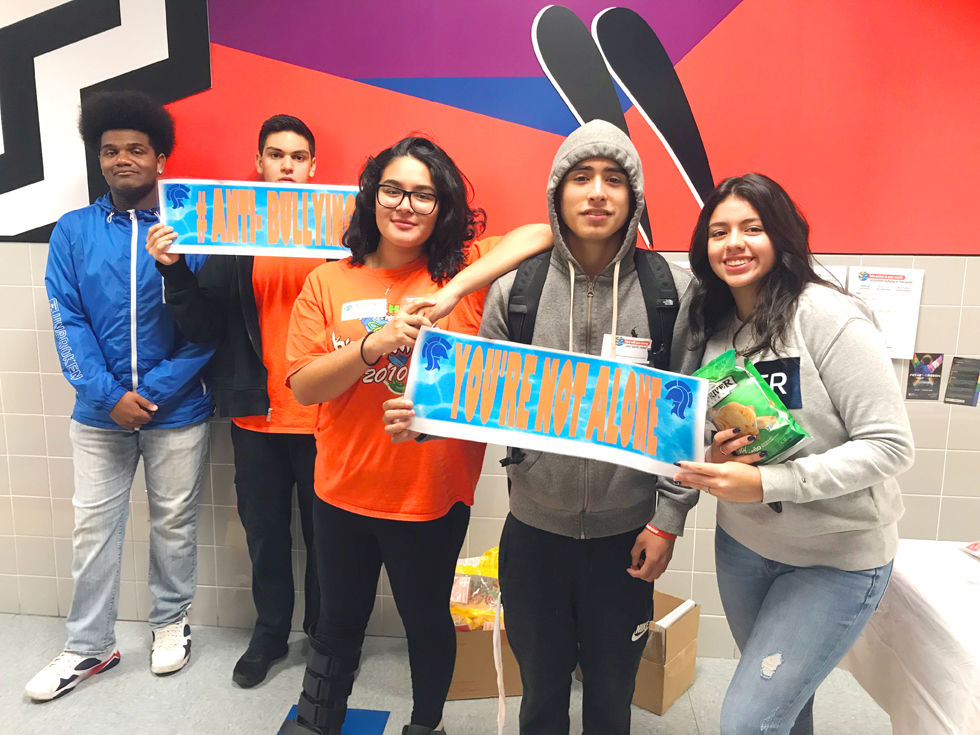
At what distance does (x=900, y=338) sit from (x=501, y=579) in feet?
6.00

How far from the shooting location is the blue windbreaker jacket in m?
2.19

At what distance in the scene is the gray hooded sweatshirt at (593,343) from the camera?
4.68 feet

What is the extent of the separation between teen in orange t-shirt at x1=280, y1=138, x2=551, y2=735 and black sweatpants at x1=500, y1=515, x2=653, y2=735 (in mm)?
235

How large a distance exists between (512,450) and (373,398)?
39cm

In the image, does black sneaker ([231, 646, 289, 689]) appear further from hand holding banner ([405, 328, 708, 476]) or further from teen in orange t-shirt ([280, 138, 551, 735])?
hand holding banner ([405, 328, 708, 476])

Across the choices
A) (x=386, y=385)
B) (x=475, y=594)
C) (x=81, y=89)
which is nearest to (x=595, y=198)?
(x=386, y=385)

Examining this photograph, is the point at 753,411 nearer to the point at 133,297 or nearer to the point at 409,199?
the point at 409,199

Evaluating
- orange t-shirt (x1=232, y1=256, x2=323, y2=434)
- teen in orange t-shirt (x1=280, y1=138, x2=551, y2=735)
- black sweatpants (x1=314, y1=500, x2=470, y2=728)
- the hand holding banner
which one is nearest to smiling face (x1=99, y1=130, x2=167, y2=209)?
orange t-shirt (x1=232, y1=256, x2=323, y2=434)

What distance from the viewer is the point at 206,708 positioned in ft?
7.22

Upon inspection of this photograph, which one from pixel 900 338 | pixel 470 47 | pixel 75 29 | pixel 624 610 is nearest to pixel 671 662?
pixel 624 610

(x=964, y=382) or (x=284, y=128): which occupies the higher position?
(x=284, y=128)

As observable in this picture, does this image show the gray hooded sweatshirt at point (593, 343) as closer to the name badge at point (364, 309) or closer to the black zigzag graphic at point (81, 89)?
the name badge at point (364, 309)

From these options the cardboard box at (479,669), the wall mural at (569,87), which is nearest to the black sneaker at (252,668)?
the cardboard box at (479,669)

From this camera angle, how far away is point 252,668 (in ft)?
7.61
